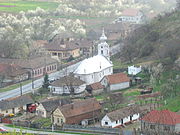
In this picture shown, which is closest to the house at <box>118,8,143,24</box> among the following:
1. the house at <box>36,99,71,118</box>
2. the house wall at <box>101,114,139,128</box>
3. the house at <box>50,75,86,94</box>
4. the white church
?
the white church

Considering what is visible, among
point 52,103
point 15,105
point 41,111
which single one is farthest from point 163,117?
point 15,105

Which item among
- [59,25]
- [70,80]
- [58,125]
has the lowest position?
[58,125]

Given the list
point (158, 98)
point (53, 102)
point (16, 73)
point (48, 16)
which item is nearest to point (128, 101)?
point (158, 98)

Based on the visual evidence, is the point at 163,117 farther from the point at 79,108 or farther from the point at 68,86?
the point at 68,86

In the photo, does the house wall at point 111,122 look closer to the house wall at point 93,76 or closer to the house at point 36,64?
the house wall at point 93,76

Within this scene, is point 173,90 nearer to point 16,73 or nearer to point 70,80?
point 70,80

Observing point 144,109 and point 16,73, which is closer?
point 144,109

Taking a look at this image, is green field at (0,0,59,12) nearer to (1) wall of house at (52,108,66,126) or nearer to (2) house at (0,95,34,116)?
(2) house at (0,95,34,116)
